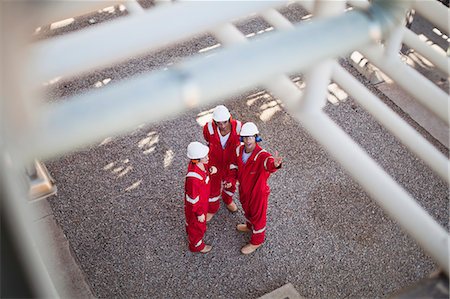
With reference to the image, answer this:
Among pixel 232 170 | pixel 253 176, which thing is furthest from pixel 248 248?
pixel 253 176

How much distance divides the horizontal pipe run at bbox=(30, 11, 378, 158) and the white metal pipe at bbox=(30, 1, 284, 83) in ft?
0.89

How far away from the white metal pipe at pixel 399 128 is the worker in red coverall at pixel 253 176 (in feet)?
4.79

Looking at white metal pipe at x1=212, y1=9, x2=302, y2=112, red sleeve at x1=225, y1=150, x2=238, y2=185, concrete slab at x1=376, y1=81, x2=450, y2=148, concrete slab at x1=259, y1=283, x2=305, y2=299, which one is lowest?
concrete slab at x1=259, y1=283, x2=305, y2=299

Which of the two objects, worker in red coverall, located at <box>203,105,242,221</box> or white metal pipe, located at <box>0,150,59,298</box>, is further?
worker in red coverall, located at <box>203,105,242,221</box>

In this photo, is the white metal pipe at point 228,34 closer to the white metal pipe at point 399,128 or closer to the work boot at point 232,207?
the white metal pipe at point 399,128

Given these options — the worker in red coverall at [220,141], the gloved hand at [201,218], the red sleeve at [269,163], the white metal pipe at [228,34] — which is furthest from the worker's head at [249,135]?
the white metal pipe at [228,34]

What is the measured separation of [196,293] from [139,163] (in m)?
1.86

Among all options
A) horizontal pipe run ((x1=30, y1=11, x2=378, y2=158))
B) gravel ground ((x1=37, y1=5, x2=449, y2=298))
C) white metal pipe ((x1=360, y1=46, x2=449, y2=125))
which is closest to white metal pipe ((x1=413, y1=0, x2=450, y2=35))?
white metal pipe ((x1=360, y1=46, x2=449, y2=125))

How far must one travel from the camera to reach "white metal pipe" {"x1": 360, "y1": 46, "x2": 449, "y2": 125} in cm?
315

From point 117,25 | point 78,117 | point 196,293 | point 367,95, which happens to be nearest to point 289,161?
point 196,293

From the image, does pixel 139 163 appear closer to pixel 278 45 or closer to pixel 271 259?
pixel 271 259

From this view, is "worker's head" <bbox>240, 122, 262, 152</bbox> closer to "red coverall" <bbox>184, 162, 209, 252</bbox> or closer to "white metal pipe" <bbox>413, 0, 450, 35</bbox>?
"red coverall" <bbox>184, 162, 209, 252</bbox>

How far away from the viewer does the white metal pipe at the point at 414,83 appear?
3150 mm

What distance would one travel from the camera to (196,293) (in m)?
5.83
